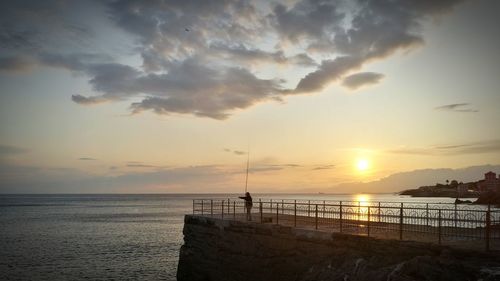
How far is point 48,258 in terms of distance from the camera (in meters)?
35.6

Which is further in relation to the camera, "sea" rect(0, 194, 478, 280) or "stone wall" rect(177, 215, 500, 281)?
"sea" rect(0, 194, 478, 280)

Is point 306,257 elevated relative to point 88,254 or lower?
elevated

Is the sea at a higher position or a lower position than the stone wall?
lower

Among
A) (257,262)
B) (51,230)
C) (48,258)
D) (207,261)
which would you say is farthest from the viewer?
(51,230)

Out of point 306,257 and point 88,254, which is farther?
point 88,254

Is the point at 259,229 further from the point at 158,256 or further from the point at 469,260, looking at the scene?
the point at 158,256

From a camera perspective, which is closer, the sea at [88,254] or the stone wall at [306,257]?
the stone wall at [306,257]

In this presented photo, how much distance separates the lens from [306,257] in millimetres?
17406

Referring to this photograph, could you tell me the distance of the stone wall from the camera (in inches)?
459

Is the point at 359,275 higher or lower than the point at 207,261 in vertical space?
Answer: higher

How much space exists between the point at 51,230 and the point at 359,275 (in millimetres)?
54256

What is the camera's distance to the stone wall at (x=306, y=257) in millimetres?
11664

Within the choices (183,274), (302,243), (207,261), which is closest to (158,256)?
(183,274)

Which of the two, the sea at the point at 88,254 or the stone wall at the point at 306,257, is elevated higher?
the stone wall at the point at 306,257
